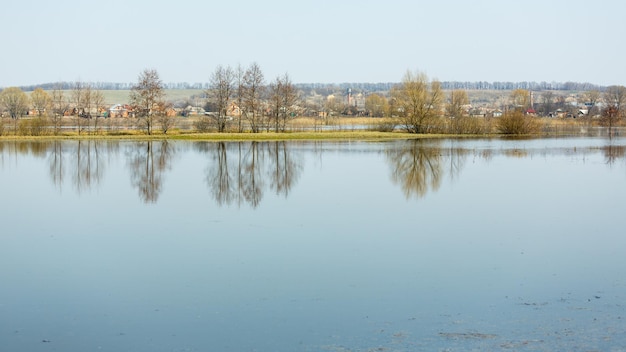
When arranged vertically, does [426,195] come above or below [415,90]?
below

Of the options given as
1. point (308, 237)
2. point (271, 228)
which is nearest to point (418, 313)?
point (308, 237)

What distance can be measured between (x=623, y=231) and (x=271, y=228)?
581cm

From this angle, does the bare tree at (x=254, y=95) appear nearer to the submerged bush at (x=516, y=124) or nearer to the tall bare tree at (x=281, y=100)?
the tall bare tree at (x=281, y=100)

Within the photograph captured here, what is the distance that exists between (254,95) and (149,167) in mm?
27741

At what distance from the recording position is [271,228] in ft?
38.6

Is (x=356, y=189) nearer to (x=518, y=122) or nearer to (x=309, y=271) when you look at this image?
(x=309, y=271)

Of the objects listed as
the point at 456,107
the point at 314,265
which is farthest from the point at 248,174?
the point at 456,107

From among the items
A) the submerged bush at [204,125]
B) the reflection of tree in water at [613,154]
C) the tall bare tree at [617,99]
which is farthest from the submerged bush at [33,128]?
the tall bare tree at [617,99]

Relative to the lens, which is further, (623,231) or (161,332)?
(623,231)

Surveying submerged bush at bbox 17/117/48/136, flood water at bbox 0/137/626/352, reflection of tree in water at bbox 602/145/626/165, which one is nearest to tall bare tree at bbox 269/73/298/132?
submerged bush at bbox 17/117/48/136

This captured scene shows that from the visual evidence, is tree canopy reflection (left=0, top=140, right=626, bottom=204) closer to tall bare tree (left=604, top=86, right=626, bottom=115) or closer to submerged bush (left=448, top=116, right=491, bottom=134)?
submerged bush (left=448, top=116, right=491, bottom=134)

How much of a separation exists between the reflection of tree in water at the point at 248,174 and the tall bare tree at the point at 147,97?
17.8 meters

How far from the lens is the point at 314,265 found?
358 inches

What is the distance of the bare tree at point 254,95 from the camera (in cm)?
5034
